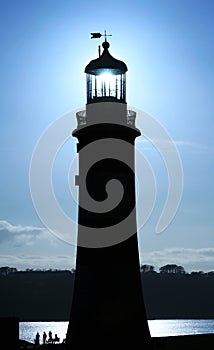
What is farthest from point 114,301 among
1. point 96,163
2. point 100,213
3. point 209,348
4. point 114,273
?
point 209,348

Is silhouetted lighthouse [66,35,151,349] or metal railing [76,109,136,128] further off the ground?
metal railing [76,109,136,128]

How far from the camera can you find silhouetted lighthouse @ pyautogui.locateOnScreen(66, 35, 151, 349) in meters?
31.9

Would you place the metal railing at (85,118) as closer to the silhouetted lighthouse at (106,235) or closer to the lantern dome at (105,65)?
the silhouetted lighthouse at (106,235)

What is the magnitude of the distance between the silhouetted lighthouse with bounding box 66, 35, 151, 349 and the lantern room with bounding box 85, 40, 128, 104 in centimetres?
13

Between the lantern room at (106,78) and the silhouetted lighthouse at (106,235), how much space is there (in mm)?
134

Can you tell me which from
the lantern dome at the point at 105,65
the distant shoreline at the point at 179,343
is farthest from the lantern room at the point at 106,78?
the distant shoreline at the point at 179,343

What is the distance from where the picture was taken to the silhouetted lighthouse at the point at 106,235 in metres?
31.9

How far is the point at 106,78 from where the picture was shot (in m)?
33.8

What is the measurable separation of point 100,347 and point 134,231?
4.88 metres

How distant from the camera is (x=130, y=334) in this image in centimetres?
3184

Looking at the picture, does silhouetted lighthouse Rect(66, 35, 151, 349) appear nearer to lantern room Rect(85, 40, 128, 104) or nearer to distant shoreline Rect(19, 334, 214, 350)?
lantern room Rect(85, 40, 128, 104)

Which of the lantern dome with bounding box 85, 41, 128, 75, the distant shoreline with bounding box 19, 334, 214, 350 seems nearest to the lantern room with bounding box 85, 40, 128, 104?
the lantern dome with bounding box 85, 41, 128, 75

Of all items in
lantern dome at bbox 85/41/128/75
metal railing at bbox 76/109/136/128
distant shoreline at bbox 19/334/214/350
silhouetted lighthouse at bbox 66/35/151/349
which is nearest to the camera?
silhouetted lighthouse at bbox 66/35/151/349

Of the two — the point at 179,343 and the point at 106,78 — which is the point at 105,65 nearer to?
the point at 106,78
